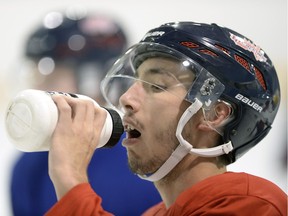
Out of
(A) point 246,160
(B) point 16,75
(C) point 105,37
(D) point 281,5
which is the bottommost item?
(A) point 246,160

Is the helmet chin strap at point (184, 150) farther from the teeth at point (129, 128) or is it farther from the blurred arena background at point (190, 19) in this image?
the blurred arena background at point (190, 19)

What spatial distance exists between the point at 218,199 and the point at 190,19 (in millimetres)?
1784

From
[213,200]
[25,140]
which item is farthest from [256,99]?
[25,140]

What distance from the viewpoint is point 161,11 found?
3.13m

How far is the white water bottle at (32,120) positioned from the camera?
1281mm

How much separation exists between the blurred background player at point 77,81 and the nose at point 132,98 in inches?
27.4

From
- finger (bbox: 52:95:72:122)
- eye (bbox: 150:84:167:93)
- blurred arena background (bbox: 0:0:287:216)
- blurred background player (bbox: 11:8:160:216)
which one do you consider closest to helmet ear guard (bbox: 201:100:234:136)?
eye (bbox: 150:84:167:93)

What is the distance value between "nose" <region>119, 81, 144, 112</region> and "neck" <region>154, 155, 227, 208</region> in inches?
6.7

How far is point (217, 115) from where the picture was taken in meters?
1.52

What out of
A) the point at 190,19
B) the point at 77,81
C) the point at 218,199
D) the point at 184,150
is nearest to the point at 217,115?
the point at 184,150

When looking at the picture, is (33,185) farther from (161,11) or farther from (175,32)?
(161,11)

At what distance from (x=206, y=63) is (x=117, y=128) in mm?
249

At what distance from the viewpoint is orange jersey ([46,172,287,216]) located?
3.96 ft

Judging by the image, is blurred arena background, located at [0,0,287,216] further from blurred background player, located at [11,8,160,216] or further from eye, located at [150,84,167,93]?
eye, located at [150,84,167,93]
